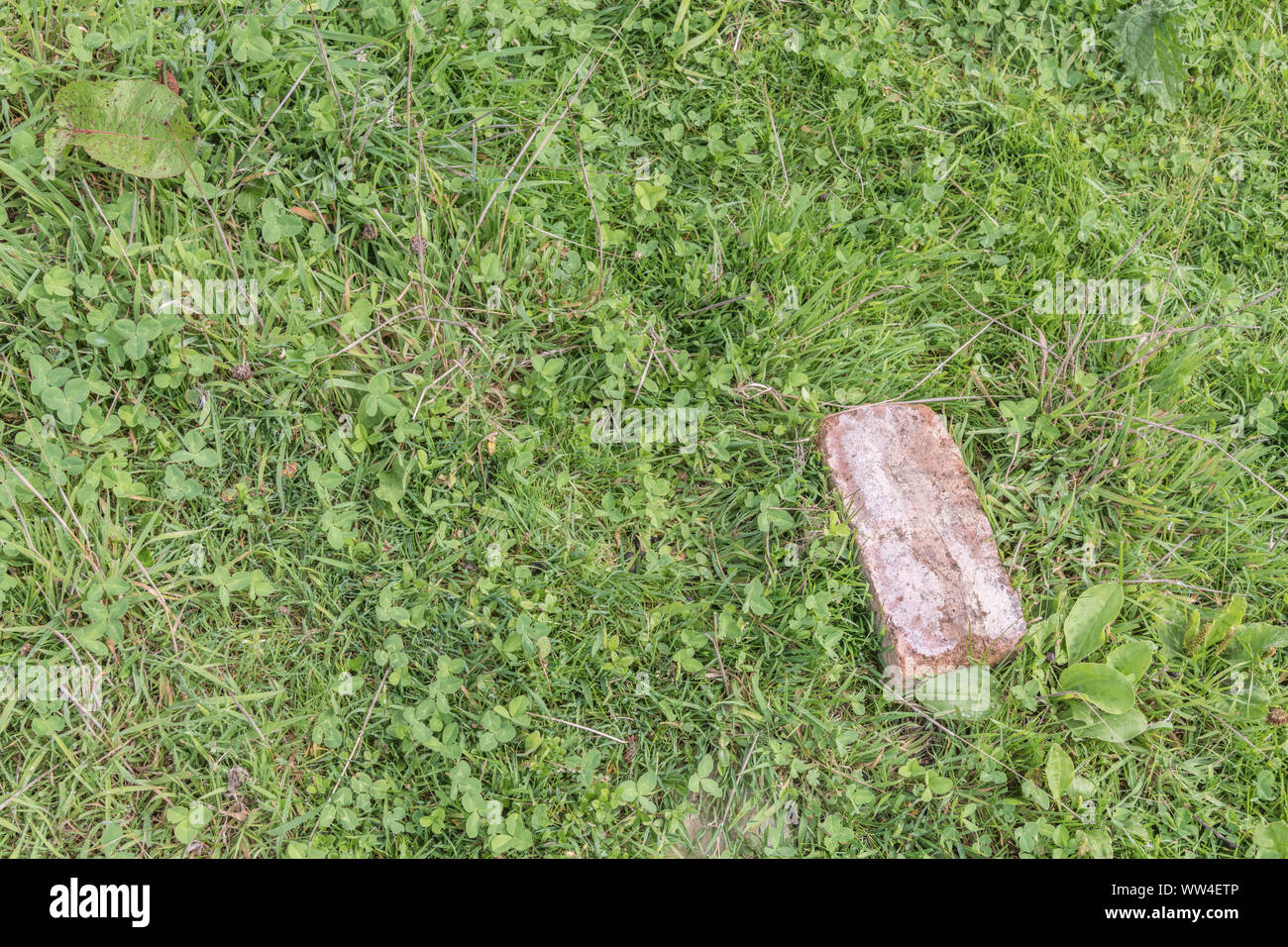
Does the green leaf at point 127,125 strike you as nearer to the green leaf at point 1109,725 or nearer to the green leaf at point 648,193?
the green leaf at point 648,193

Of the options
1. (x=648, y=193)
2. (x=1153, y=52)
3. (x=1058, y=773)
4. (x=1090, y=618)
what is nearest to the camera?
(x=1058, y=773)

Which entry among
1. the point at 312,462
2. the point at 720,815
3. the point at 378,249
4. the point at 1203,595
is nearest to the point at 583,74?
the point at 378,249

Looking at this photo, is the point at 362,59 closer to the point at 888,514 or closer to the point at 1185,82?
the point at 888,514

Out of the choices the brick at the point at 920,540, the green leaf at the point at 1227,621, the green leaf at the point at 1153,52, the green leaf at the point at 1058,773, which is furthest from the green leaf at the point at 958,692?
the green leaf at the point at 1153,52

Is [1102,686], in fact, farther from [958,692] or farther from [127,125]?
[127,125]

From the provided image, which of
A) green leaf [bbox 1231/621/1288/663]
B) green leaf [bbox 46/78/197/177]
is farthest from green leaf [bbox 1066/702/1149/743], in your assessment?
green leaf [bbox 46/78/197/177]

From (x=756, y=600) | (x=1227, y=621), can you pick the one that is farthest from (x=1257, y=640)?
(x=756, y=600)
